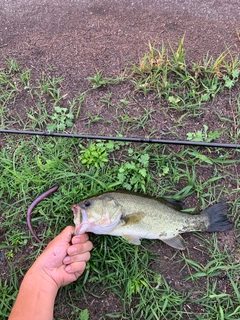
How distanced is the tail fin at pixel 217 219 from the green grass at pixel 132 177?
5.4 inches

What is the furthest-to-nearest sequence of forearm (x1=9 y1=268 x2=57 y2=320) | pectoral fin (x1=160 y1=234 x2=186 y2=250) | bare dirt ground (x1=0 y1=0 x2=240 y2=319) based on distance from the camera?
1. bare dirt ground (x1=0 y1=0 x2=240 y2=319)
2. pectoral fin (x1=160 y1=234 x2=186 y2=250)
3. forearm (x1=9 y1=268 x2=57 y2=320)

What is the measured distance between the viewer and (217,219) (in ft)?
10.7

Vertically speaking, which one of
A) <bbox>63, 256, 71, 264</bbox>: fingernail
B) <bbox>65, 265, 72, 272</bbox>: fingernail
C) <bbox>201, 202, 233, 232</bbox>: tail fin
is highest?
<bbox>201, 202, 233, 232</bbox>: tail fin

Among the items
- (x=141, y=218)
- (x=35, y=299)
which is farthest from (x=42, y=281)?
(x=141, y=218)


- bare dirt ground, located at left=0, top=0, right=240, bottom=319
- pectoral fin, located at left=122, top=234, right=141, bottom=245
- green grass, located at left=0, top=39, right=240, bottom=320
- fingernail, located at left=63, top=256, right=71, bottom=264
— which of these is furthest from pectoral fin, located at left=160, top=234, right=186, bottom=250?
bare dirt ground, located at left=0, top=0, right=240, bottom=319

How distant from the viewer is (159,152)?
11.8ft

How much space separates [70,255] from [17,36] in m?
2.81

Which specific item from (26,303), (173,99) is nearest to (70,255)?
(26,303)

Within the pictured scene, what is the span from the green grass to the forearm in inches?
13.5

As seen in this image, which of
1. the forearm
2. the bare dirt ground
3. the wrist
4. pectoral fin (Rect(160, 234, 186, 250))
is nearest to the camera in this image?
the forearm

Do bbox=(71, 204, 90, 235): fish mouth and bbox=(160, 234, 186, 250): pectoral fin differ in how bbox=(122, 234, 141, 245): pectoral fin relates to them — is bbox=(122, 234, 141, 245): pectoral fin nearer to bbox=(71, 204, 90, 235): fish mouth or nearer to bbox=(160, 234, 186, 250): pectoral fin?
bbox=(160, 234, 186, 250): pectoral fin

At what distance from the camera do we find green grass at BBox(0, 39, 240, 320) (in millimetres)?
3291

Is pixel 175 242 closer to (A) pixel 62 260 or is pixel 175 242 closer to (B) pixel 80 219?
(B) pixel 80 219

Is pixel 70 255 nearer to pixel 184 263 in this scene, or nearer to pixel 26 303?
pixel 26 303
